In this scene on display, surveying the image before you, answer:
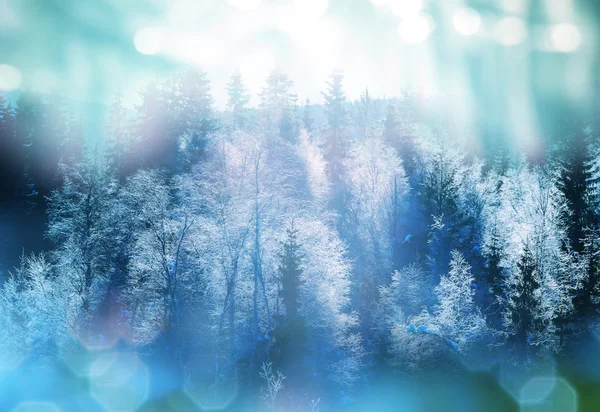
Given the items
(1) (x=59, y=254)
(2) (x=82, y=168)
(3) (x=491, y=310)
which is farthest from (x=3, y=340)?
(3) (x=491, y=310)

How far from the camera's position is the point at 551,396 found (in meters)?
29.3

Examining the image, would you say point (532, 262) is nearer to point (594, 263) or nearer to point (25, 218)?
point (594, 263)

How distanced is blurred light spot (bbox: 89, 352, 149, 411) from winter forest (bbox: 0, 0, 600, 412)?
0.11 metres

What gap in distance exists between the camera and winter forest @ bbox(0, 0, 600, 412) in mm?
31562

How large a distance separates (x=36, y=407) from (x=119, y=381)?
600cm

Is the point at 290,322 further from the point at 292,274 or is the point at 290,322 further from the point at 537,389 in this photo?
the point at 537,389

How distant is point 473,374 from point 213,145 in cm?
3393

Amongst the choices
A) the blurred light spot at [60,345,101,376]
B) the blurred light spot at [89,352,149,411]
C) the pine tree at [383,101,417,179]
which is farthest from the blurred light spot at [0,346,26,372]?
the pine tree at [383,101,417,179]

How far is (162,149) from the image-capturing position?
49.1m

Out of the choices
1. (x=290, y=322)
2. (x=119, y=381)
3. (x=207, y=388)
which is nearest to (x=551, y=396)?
(x=290, y=322)

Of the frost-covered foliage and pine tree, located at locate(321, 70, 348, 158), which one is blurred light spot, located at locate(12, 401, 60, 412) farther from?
pine tree, located at locate(321, 70, 348, 158)

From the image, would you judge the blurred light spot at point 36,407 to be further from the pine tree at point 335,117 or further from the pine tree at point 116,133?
the pine tree at point 335,117

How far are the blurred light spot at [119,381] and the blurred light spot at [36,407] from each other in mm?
2720

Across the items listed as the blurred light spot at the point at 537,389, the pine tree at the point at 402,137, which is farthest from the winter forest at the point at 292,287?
the pine tree at the point at 402,137
